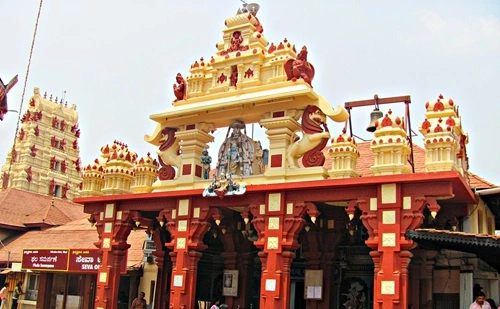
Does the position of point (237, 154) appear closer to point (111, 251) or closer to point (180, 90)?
point (180, 90)

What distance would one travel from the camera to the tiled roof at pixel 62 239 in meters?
27.6

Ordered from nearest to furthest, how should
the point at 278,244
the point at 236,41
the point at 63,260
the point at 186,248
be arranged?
the point at 278,244 → the point at 186,248 → the point at 236,41 → the point at 63,260

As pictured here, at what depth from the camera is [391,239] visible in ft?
46.0

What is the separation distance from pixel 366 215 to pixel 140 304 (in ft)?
28.5

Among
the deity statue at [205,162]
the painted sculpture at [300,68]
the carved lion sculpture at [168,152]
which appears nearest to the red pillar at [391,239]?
the painted sculpture at [300,68]

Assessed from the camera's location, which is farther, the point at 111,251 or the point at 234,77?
the point at 111,251

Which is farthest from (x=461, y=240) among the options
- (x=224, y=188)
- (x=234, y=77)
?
(x=234, y=77)

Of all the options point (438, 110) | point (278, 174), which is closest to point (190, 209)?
point (278, 174)

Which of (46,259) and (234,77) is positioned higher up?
(234,77)

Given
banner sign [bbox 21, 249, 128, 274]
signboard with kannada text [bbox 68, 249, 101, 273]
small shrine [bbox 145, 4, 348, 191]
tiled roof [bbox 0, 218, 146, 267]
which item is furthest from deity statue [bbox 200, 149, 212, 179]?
tiled roof [bbox 0, 218, 146, 267]

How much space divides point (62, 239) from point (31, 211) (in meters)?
7.03

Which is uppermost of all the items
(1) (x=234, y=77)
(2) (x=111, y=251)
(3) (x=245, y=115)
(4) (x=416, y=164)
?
(1) (x=234, y=77)

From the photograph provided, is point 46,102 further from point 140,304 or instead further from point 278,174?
point 278,174

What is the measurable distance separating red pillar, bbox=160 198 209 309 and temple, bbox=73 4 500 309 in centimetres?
4
